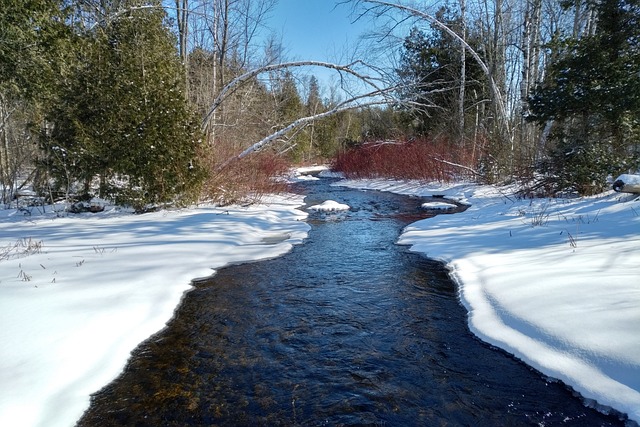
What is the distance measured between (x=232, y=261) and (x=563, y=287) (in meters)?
4.15

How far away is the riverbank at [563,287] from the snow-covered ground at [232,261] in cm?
1

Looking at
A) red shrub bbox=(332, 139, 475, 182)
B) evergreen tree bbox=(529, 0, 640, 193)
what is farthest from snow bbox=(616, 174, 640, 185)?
red shrub bbox=(332, 139, 475, 182)

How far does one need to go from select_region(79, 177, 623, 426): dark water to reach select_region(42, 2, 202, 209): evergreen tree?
4.60m

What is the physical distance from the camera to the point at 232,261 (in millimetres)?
5566

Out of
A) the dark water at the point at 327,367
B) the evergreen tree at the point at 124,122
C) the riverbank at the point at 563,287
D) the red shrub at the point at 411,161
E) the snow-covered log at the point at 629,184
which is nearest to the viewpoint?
the dark water at the point at 327,367

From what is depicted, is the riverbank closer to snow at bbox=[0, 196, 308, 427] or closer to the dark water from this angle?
the dark water

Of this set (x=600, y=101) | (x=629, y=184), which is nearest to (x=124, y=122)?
(x=629, y=184)

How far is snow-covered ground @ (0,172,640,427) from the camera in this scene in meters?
2.42

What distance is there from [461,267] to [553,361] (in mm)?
2256

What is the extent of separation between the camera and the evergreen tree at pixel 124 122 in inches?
305

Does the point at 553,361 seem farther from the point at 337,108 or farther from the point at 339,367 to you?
the point at 337,108

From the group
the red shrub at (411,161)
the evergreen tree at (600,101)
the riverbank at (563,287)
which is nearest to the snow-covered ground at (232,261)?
the riverbank at (563,287)

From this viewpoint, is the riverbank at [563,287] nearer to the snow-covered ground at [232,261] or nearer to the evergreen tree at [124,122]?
the snow-covered ground at [232,261]

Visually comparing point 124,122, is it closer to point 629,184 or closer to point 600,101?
point 629,184
